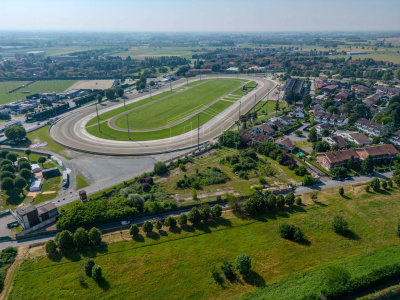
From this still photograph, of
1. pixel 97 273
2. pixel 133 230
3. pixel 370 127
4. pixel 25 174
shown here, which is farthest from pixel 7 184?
pixel 370 127

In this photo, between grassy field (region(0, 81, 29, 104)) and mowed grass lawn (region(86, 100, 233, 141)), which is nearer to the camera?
mowed grass lawn (region(86, 100, 233, 141))

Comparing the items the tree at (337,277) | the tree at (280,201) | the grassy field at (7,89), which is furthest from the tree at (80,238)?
the grassy field at (7,89)

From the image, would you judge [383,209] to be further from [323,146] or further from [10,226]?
[10,226]

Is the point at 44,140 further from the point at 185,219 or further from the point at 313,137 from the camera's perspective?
the point at 313,137

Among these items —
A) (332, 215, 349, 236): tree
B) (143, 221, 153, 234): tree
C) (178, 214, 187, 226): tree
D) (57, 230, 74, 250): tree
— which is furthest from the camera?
(178, 214, 187, 226): tree

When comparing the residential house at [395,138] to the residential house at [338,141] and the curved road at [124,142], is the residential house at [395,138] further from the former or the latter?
the curved road at [124,142]

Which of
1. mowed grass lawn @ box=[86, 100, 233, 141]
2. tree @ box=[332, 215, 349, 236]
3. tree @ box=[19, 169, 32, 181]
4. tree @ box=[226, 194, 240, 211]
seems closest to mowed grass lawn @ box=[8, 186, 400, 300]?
tree @ box=[332, 215, 349, 236]

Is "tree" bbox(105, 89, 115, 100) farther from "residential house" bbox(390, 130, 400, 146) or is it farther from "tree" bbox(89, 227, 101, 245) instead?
"residential house" bbox(390, 130, 400, 146)
